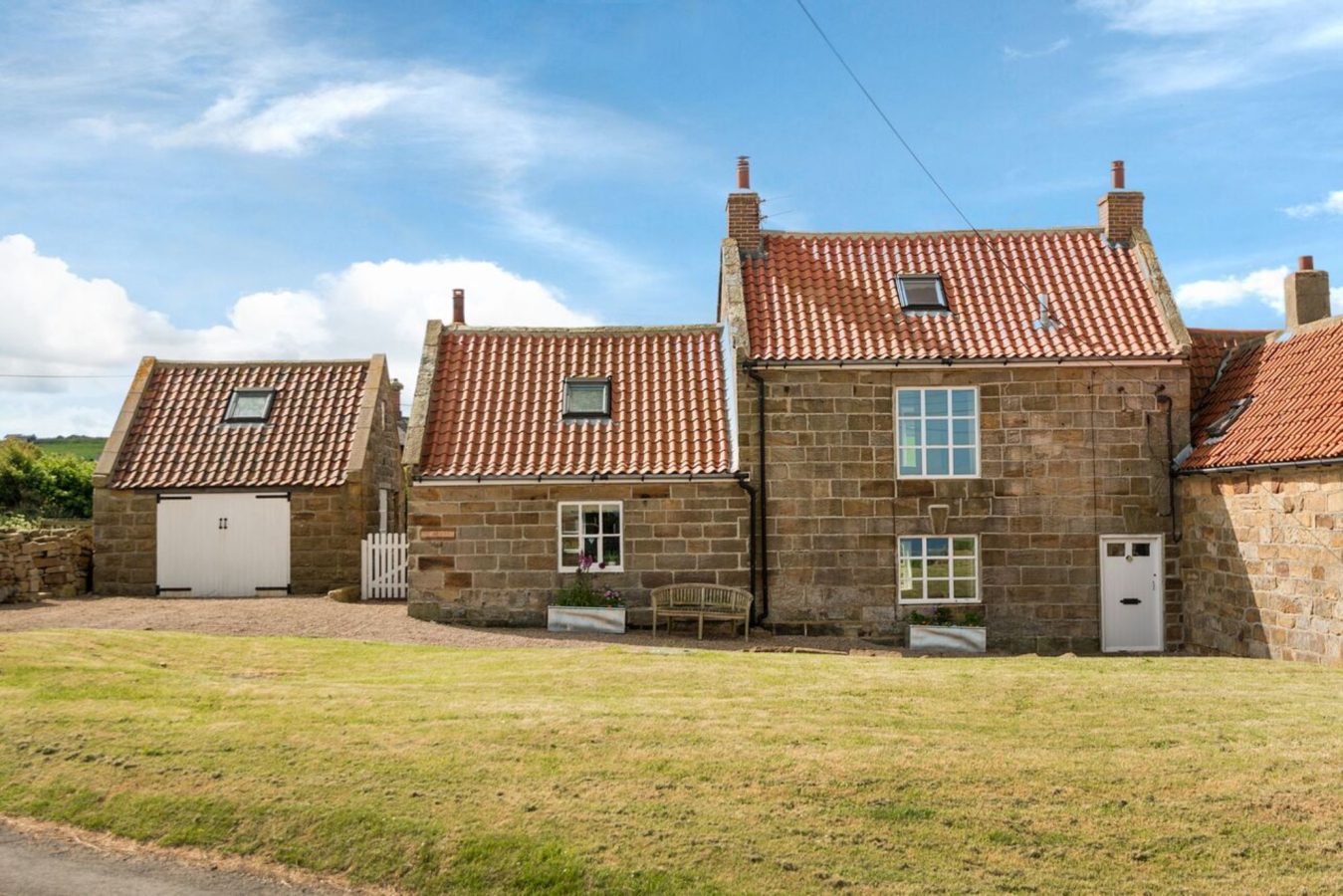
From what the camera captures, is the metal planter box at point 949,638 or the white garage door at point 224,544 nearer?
the metal planter box at point 949,638

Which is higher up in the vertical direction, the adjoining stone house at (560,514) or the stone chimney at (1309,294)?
the stone chimney at (1309,294)

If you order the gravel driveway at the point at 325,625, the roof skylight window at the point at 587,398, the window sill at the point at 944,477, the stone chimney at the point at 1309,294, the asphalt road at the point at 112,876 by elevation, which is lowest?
the asphalt road at the point at 112,876

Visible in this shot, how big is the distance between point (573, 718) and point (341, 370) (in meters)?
20.2

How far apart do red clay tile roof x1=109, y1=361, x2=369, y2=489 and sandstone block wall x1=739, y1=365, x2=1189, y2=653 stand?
11.4m

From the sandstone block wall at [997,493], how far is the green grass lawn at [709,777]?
6.75 metres

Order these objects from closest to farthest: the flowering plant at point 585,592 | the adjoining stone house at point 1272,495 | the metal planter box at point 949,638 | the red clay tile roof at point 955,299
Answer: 1. the adjoining stone house at point 1272,495
2. the metal planter box at point 949,638
3. the flowering plant at point 585,592
4. the red clay tile roof at point 955,299

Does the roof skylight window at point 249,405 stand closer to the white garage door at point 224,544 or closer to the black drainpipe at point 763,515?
the white garage door at point 224,544

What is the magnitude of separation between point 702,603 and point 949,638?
4562mm

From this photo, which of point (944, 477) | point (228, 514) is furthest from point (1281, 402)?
point (228, 514)

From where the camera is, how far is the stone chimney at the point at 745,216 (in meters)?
24.2

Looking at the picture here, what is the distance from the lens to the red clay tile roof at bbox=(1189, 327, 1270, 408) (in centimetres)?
2227

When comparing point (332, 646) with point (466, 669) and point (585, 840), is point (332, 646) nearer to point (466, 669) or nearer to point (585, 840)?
point (466, 669)

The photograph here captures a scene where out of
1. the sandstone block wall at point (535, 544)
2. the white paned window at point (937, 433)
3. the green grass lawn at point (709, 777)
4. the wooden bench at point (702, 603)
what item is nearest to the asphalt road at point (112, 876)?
the green grass lawn at point (709, 777)

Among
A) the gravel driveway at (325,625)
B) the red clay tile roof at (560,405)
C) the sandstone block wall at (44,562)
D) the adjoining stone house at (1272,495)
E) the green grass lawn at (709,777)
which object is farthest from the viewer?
the sandstone block wall at (44,562)
